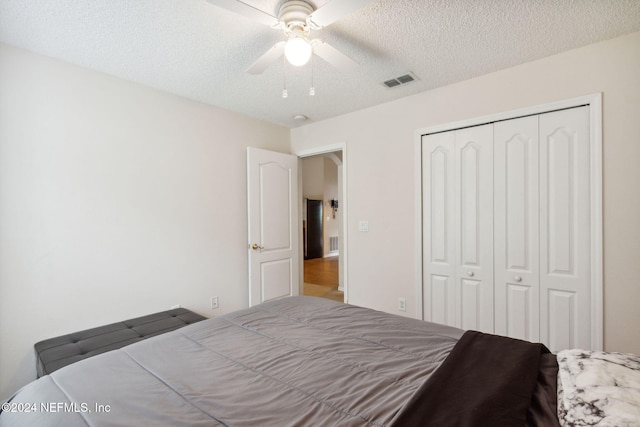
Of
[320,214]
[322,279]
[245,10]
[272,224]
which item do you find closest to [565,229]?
[245,10]

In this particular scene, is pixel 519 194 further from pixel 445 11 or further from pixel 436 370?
pixel 436 370

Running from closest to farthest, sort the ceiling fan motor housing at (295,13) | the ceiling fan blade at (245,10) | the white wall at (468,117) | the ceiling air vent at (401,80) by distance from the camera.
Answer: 1. the ceiling fan blade at (245,10)
2. the ceiling fan motor housing at (295,13)
3. the white wall at (468,117)
4. the ceiling air vent at (401,80)

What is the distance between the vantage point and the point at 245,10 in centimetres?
135

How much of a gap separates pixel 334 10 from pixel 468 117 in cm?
168

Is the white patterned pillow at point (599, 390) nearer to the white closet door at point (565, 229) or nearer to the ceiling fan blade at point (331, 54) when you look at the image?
the white closet door at point (565, 229)

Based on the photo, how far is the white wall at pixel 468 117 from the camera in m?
1.88

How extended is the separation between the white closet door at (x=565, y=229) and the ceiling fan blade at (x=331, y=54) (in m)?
1.58

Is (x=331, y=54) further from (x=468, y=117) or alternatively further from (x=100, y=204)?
(x=100, y=204)

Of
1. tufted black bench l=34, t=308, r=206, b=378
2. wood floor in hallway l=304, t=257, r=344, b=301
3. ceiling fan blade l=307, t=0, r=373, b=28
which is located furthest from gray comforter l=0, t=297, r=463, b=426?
wood floor in hallway l=304, t=257, r=344, b=301

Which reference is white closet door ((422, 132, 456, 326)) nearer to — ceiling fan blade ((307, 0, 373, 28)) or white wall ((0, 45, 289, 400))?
ceiling fan blade ((307, 0, 373, 28))

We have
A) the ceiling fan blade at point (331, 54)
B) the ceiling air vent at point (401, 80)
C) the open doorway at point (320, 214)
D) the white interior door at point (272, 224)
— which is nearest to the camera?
the ceiling fan blade at point (331, 54)

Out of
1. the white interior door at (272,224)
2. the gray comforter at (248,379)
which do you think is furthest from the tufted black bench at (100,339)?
the white interior door at (272,224)

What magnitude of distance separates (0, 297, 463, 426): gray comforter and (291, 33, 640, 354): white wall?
1406 millimetres

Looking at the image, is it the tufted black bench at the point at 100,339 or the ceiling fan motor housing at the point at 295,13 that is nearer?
the ceiling fan motor housing at the point at 295,13
